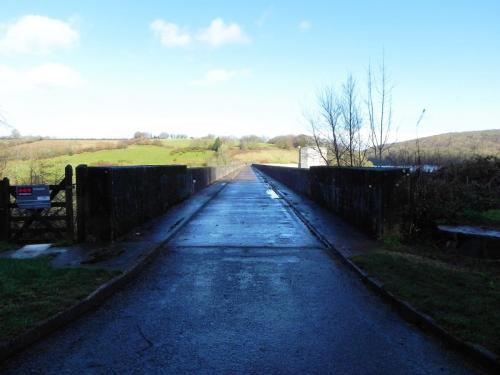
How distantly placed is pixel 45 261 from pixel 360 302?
5.08 metres

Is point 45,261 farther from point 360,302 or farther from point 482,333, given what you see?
point 482,333

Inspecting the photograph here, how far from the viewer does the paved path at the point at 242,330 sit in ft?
14.6

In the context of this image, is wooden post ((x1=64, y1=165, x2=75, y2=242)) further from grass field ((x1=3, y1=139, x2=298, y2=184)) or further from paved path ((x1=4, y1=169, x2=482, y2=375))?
grass field ((x1=3, y1=139, x2=298, y2=184))

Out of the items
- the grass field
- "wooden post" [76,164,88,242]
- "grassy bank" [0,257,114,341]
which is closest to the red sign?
"wooden post" [76,164,88,242]

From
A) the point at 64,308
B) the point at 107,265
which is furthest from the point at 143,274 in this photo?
the point at 64,308

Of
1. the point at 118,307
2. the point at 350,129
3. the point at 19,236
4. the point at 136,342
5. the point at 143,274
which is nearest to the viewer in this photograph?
the point at 136,342

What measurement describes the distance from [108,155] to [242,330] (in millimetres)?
74524

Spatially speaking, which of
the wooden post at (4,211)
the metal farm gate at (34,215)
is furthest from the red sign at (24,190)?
the wooden post at (4,211)

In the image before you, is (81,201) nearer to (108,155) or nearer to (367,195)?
(367,195)

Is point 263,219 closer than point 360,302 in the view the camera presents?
No

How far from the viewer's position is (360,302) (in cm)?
654

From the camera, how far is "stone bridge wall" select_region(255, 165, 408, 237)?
10.5 m

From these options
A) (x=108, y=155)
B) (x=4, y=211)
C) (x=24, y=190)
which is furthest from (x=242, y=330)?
(x=108, y=155)

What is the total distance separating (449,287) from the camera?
6598mm
